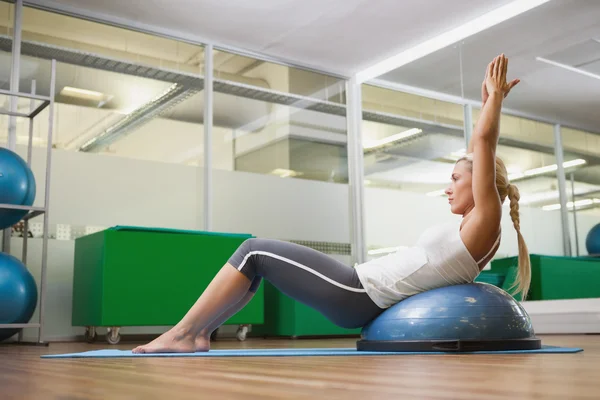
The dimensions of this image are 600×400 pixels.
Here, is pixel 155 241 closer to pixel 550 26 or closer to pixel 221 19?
pixel 221 19

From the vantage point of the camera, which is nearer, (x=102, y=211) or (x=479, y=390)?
(x=479, y=390)

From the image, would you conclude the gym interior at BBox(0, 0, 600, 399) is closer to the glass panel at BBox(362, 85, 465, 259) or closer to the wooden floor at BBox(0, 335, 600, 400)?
the glass panel at BBox(362, 85, 465, 259)

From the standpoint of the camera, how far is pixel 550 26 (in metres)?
5.07

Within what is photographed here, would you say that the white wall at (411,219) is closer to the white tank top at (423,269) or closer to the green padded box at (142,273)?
the green padded box at (142,273)

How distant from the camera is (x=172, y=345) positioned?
244cm

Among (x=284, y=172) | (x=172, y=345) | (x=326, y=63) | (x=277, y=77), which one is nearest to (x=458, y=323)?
(x=172, y=345)

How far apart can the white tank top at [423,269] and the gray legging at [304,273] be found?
6 centimetres

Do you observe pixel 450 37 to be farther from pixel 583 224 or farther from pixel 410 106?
pixel 583 224

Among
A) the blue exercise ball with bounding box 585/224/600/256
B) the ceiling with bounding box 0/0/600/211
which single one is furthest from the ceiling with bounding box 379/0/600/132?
the blue exercise ball with bounding box 585/224/600/256

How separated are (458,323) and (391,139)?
13.6 ft

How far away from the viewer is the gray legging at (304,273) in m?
2.47

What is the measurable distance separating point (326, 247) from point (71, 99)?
8.63 ft

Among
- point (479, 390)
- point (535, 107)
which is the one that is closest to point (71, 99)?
point (535, 107)

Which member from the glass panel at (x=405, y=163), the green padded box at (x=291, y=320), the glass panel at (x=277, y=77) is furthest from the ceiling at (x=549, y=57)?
the green padded box at (x=291, y=320)
